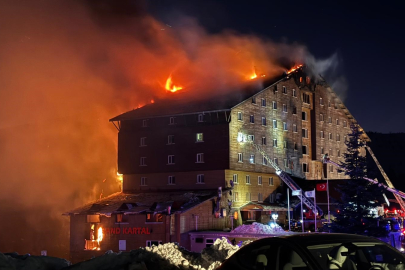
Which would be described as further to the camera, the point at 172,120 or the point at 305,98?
the point at 305,98

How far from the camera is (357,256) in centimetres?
742

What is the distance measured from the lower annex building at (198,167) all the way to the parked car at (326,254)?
139 feet

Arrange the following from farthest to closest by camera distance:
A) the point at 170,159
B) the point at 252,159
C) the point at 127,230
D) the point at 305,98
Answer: the point at 305,98 < the point at 170,159 < the point at 252,159 < the point at 127,230

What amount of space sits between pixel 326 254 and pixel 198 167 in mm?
49826

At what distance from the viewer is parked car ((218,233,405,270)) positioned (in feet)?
23.4

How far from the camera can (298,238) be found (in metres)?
7.57

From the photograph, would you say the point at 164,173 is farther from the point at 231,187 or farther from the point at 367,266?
the point at 367,266

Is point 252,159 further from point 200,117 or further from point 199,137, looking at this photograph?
point 200,117

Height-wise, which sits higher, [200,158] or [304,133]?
[304,133]

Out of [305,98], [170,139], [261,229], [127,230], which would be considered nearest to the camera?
[261,229]

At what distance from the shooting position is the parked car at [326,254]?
23.4 ft

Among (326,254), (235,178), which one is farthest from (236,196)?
(326,254)

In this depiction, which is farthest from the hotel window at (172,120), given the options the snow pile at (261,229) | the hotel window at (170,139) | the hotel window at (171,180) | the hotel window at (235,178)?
the snow pile at (261,229)

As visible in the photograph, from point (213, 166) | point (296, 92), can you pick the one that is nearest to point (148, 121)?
point (213, 166)
